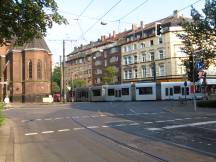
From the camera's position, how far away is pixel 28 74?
3282 inches

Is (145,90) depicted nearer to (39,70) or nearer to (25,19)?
(39,70)

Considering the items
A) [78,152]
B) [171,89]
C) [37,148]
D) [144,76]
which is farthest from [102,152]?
[144,76]

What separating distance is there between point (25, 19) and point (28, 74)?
74.0 meters

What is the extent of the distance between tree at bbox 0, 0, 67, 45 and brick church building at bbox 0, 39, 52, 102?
71.0m

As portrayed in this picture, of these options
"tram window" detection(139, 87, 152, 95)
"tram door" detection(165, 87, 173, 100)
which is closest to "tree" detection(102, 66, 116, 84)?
"tram window" detection(139, 87, 152, 95)

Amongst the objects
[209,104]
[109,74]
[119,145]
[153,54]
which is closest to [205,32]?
[209,104]

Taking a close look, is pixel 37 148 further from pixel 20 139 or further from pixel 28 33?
pixel 28 33

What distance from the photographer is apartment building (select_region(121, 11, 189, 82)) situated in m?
85.7

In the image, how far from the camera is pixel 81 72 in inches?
5517

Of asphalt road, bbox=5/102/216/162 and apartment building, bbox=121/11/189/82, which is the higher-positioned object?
apartment building, bbox=121/11/189/82

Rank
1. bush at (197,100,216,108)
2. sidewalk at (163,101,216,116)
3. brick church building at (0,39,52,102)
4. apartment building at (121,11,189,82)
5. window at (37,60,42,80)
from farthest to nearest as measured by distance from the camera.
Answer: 1. apartment building at (121,11,189,82)
2. window at (37,60,42,80)
3. brick church building at (0,39,52,102)
4. bush at (197,100,216,108)
5. sidewalk at (163,101,216,116)

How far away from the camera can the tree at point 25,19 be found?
10141mm

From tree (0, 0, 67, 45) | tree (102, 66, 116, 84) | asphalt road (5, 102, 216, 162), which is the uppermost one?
tree (102, 66, 116, 84)

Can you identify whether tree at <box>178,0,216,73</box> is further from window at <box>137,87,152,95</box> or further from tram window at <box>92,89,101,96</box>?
tram window at <box>92,89,101,96</box>
